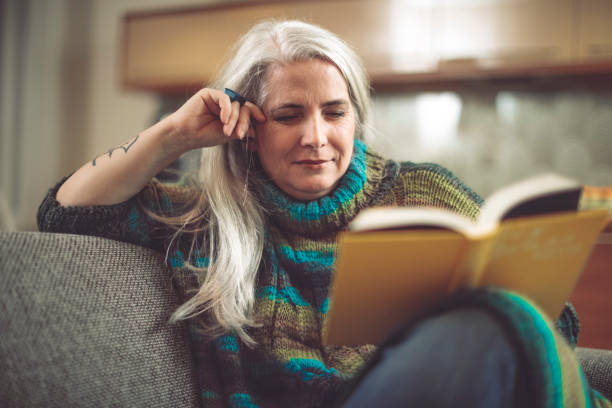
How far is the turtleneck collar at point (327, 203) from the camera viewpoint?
0.99 metres

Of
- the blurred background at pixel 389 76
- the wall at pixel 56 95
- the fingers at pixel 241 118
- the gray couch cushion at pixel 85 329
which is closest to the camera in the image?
the gray couch cushion at pixel 85 329

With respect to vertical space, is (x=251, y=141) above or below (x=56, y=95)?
below

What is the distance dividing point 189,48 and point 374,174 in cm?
224

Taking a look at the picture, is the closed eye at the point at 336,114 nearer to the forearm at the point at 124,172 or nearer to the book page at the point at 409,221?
the forearm at the point at 124,172

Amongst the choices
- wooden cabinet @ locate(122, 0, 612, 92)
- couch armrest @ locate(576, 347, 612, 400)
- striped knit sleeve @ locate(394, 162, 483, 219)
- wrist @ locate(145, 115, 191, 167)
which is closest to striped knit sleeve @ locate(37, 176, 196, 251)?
wrist @ locate(145, 115, 191, 167)

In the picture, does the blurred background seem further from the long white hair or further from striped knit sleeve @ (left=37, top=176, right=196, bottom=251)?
striped knit sleeve @ (left=37, top=176, right=196, bottom=251)

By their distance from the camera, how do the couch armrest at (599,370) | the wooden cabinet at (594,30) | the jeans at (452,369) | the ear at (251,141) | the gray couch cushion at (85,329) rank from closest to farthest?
the jeans at (452,369) → the gray couch cushion at (85,329) → the couch armrest at (599,370) → the ear at (251,141) → the wooden cabinet at (594,30)

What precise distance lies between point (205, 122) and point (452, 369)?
0.68 metres

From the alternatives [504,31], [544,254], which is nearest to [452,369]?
[544,254]

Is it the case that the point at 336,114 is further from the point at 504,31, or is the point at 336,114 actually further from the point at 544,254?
the point at 504,31

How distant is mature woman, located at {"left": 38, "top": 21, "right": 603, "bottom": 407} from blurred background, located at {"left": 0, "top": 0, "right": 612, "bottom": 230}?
158 centimetres

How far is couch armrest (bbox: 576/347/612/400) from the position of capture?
2.89ft

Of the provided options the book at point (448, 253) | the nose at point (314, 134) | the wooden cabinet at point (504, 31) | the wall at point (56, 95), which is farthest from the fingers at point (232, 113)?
the wall at point (56, 95)

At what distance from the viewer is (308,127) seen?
3.27 feet
